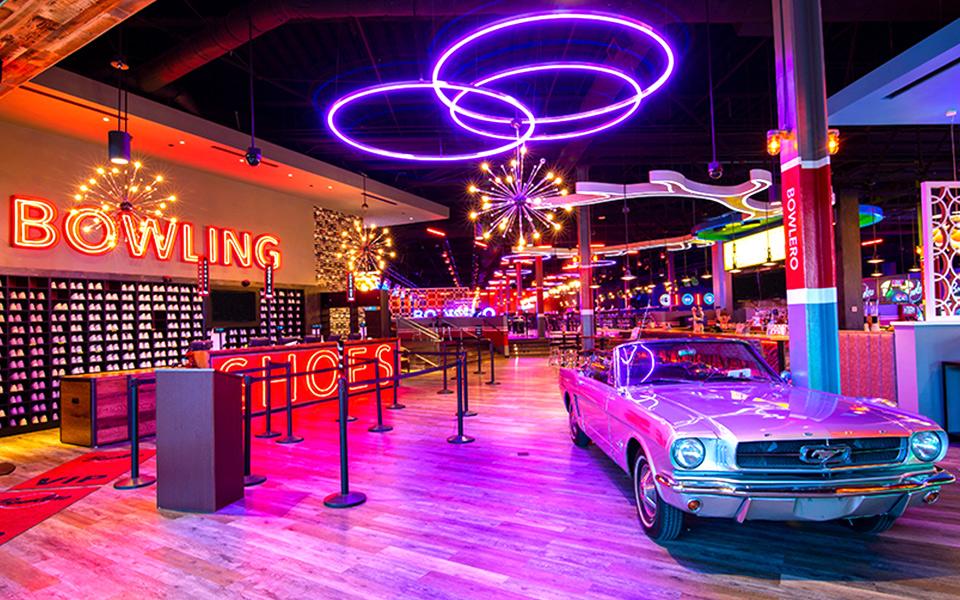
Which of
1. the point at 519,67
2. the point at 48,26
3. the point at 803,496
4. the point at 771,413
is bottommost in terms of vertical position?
the point at 803,496

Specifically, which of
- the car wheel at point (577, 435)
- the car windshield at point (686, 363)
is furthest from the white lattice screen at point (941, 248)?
the car wheel at point (577, 435)

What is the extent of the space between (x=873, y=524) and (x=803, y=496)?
1.10m

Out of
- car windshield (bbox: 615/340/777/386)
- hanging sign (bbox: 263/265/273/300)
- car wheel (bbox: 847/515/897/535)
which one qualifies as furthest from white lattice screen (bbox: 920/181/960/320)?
hanging sign (bbox: 263/265/273/300)

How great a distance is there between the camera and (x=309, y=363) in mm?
9047

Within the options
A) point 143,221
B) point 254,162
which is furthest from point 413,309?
point 254,162

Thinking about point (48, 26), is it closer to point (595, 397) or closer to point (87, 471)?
point (87, 471)

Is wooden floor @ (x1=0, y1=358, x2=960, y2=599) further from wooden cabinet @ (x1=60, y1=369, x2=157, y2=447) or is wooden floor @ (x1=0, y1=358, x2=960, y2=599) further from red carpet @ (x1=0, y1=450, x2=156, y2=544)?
wooden cabinet @ (x1=60, y1=369, x2=157, y2=447)

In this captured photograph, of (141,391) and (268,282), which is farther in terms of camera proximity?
(268,282)

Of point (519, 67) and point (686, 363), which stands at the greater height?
point (519, 67)

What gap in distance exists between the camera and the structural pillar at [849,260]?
939 centimetres

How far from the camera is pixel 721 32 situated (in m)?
9.39

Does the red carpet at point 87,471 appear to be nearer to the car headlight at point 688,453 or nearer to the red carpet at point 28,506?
the red carpet at point 28,506

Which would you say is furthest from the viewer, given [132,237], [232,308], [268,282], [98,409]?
[268,282]

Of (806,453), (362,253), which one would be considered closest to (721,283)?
(362,253)
